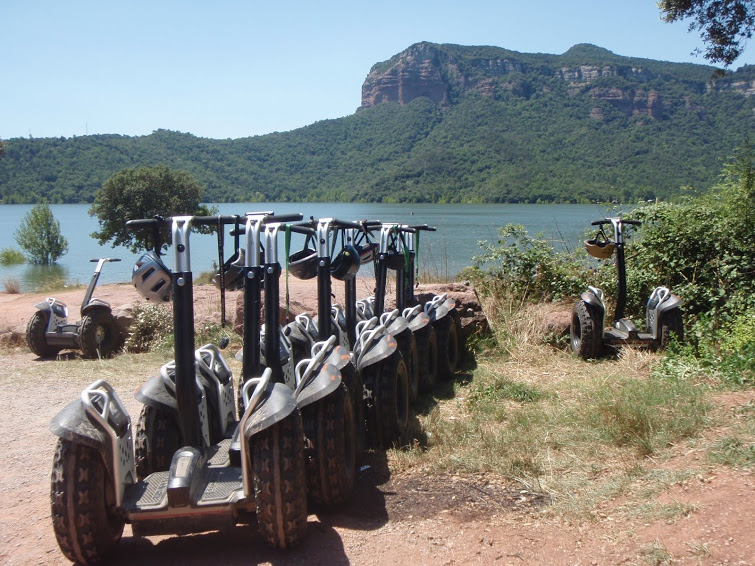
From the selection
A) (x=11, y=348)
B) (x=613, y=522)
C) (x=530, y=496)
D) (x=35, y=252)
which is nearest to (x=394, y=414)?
(x=530, y=496)

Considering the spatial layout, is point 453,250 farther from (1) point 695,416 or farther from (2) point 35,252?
(2) point 35,252

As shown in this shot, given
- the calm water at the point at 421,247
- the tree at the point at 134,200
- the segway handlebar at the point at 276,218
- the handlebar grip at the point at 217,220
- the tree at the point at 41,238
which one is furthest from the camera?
the tree at the point at 41,238

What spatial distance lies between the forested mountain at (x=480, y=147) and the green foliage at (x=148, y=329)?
36.3 meters

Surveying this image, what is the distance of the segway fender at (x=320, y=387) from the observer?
3.99 m

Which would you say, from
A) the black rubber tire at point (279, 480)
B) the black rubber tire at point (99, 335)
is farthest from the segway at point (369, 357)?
the black rubber tire at point (99, 335)

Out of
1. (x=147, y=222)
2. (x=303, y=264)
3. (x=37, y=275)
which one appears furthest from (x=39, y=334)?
(x=37, y=275)

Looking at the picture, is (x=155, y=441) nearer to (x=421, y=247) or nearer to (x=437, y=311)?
(x=437, y=311)

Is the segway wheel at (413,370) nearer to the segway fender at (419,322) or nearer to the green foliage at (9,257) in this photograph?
the segway fender at (419,322)

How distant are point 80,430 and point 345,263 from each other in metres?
2.78

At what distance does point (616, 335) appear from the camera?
8.57 m

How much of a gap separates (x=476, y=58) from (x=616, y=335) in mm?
102290

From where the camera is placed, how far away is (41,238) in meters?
34.8

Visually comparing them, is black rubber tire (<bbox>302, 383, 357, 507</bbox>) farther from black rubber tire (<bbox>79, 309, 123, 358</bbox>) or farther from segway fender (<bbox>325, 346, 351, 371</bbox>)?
black rubber tire (<bbox>79, 309, 123, 358</bbox>)

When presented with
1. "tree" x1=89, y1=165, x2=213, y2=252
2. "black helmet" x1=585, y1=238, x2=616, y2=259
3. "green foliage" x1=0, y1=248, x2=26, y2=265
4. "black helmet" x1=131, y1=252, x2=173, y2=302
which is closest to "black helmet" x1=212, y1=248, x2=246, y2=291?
"black helmet" x1=131, y1=252, x2=173, y2=302
